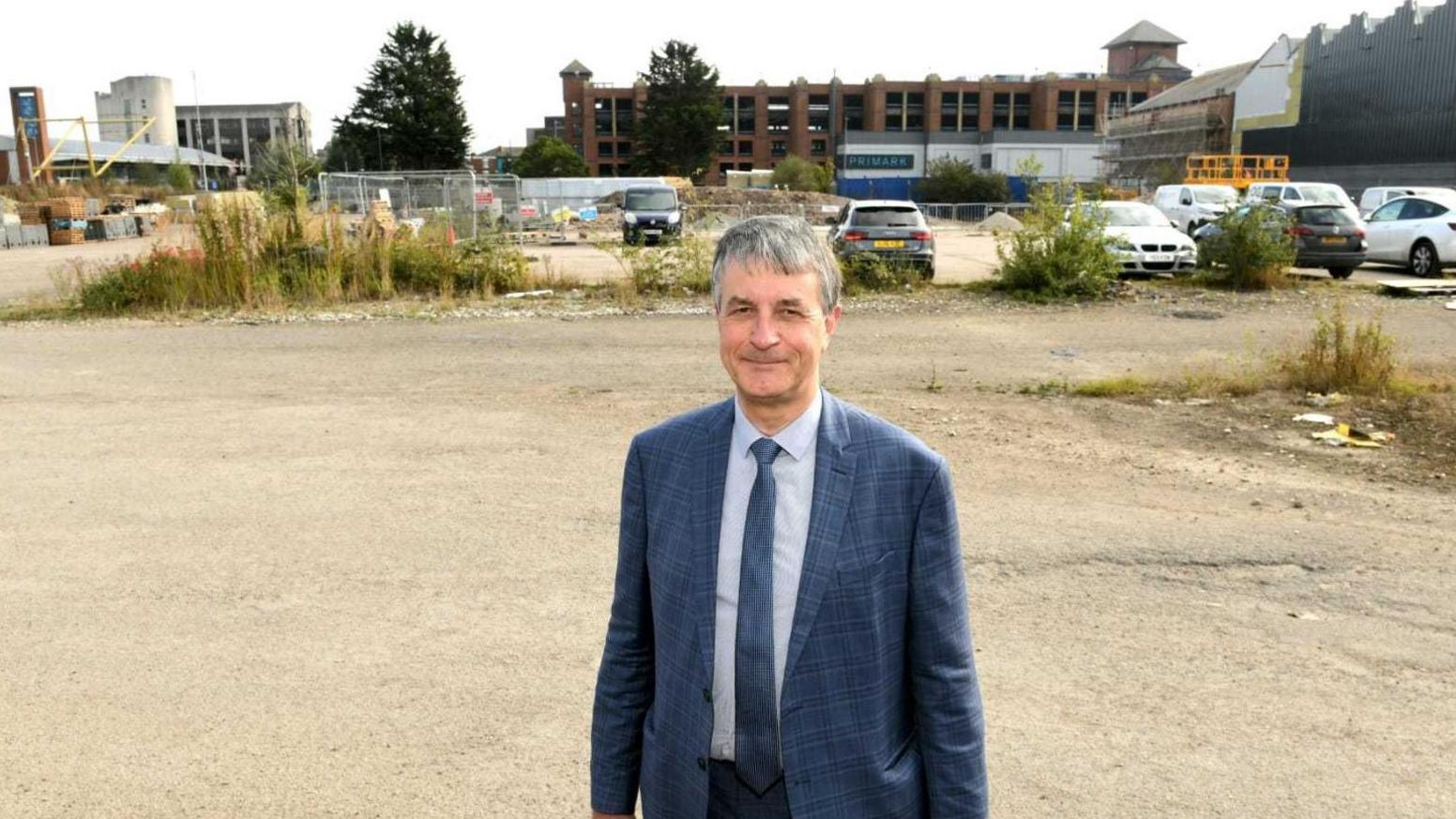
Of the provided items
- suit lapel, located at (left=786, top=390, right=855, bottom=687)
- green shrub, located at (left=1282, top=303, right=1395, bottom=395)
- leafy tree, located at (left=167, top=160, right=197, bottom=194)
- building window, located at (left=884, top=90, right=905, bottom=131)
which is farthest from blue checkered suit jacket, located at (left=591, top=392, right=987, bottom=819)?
building window, located at (left=884, top=90, right=905, bottom=131)

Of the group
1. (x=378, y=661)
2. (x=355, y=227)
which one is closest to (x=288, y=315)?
(x=355, y=227)

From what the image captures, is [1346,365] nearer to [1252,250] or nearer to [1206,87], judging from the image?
[1252,250]

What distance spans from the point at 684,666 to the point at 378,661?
9.20 ft

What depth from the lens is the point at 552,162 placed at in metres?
104

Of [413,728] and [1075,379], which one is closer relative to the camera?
[413,728]

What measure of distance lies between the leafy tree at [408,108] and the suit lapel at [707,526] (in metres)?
83.9

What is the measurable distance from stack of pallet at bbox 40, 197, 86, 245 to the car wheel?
1559 inches

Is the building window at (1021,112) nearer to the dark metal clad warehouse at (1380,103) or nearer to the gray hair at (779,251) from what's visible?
the dark metal clad warehouse at (1380,103)

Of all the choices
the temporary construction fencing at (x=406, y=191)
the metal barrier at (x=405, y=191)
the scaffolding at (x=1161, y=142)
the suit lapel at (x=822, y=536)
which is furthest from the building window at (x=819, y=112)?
the suit lapel at (x=822, y=536)

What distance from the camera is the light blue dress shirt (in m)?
2.12

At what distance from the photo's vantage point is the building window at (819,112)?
119250 mm

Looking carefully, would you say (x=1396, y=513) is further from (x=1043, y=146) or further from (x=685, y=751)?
(x=1043, y=146)

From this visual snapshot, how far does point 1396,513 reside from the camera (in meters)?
6.59

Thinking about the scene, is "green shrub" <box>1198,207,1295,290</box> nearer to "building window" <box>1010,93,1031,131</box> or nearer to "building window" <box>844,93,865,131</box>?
"building window" <box>1010,93,1031,131</box>
